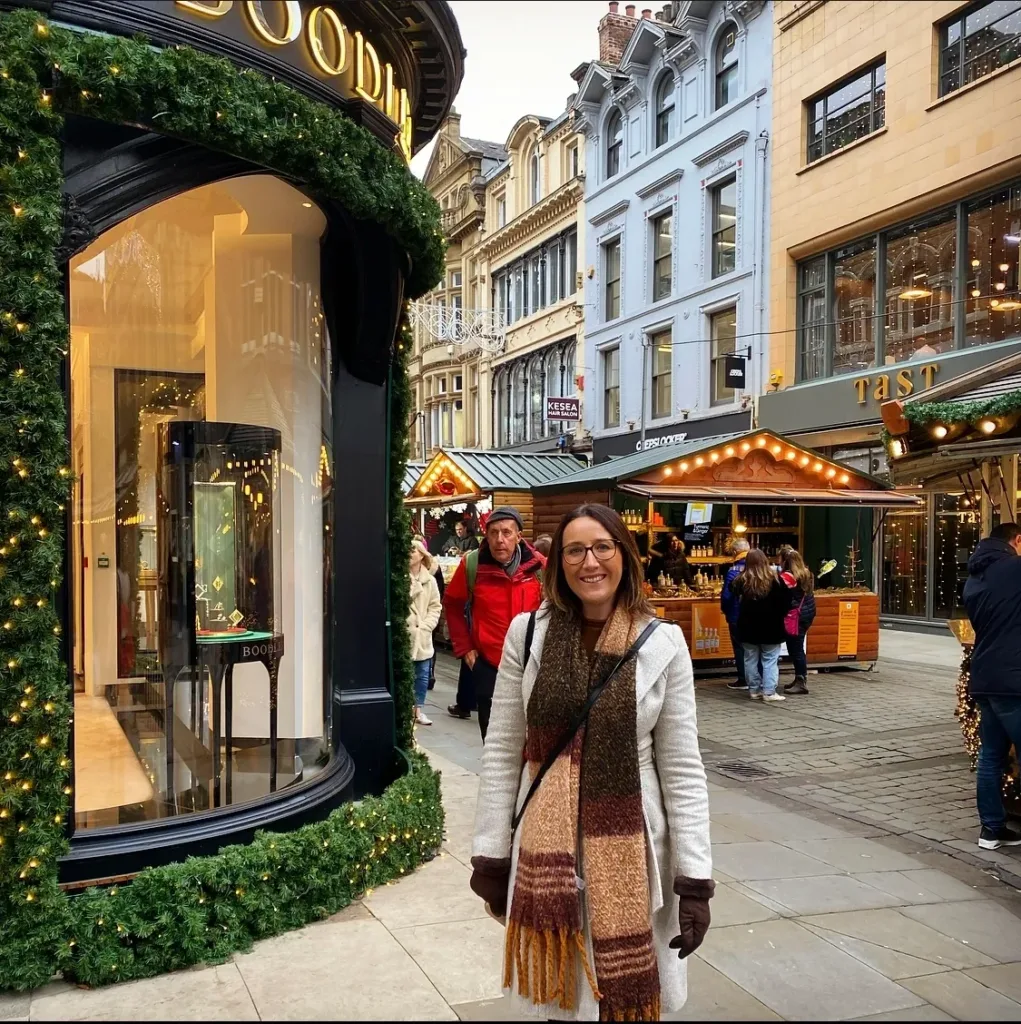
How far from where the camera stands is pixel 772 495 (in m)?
12.4

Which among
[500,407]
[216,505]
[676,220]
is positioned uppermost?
[676,220]

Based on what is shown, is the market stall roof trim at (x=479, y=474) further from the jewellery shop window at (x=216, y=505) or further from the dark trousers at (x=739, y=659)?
the jewellery shop window at (x=216, y=505)

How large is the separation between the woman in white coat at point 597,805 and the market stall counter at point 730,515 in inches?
354

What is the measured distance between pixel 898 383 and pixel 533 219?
53.5 ft

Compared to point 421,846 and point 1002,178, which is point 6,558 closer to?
point 421,846

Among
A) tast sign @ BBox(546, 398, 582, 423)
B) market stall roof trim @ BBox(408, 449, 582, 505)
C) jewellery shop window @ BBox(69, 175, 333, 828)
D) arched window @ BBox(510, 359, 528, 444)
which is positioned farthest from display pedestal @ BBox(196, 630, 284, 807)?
arched window @ BBox(510, 359, 528, 444)

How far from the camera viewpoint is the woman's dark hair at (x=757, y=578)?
411 inches

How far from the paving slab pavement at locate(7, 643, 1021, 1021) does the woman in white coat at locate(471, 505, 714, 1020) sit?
1.27ft

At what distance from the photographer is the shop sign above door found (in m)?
4.13

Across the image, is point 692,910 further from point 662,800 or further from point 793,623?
point 793,623

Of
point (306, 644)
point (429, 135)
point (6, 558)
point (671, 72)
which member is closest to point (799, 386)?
point (671, 72)

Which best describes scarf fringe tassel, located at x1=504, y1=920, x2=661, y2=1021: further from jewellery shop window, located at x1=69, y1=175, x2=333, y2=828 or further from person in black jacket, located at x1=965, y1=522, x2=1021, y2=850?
person in black jacket, located at x1=965, y1=522, x2=1021, y2=850

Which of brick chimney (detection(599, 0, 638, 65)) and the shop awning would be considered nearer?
the shop awning

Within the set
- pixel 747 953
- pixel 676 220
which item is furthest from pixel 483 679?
pixel 676 220
